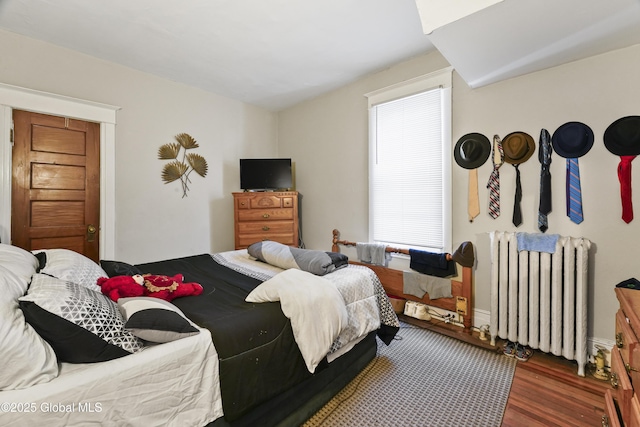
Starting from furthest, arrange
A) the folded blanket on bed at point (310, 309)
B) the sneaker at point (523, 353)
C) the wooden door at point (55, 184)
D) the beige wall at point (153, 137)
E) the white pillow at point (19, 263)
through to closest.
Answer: the beige wall at point (153, 137) < the wooden door at point (55, 184) < the sneaker at point (523, 353) < the folded blanket on bed at point (310, 309) < the white pillow at point (19, 263)

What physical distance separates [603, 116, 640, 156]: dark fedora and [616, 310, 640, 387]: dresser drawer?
135cm

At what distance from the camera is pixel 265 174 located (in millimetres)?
3867

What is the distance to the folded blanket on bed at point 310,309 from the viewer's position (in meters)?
1.41

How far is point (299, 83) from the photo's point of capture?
348 cm

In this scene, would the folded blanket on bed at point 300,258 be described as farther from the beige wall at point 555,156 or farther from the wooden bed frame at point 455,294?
the beige wall at point 555,156

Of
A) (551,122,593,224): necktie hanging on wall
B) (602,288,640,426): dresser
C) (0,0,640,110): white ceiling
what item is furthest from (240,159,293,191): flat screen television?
(602,288,640,426): dresser

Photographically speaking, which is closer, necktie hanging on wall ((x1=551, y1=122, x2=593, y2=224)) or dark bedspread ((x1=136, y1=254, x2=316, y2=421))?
dark bedspread ((x1=136, y1=254, x2=316, y2=421))

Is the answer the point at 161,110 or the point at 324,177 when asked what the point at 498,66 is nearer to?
the point at 324,177

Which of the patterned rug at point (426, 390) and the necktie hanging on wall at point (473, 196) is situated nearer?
the patterned rug at point (426, 390)

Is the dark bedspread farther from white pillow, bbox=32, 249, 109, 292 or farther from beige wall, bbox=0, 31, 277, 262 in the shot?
beige wall, bbox=0, 31, 277, 262

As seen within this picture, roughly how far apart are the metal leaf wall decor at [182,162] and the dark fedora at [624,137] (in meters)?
3.91

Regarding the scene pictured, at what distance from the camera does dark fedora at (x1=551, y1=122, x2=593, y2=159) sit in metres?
2.04

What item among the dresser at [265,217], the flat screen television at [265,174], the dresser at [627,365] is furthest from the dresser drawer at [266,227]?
the dresser at [627,365]

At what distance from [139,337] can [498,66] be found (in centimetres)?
282
